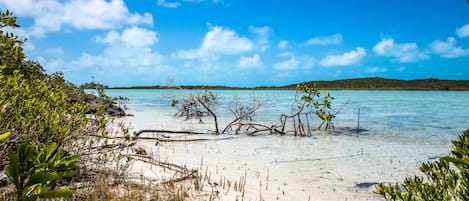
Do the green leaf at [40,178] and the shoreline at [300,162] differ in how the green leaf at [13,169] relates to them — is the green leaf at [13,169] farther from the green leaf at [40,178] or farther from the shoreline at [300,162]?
the shoreline at [300,162]

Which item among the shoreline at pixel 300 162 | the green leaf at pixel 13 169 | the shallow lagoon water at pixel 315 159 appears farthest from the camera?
the shallow lagoon water at pixel 315 159

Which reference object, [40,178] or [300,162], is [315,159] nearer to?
[300,162]

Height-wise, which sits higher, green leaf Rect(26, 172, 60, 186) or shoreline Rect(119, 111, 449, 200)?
green leaf Rect(26, 172, 60, 186)

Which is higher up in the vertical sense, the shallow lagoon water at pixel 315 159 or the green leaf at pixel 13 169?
the green leaf at pixel 13 169

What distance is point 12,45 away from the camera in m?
4.05

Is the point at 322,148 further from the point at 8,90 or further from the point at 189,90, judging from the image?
the point at 8,90

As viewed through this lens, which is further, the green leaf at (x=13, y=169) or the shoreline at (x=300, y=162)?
the shoreline at (x=300, y=162)

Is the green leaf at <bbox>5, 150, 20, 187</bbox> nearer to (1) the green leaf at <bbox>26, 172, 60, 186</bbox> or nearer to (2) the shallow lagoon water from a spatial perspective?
(1) the green leaf at <bbox>26, 172, 60, 186</bbox>

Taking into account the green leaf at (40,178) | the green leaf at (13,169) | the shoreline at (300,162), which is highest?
the green leaf at (13,169)

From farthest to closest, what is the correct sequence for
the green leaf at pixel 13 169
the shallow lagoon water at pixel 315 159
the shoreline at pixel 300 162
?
the shallow lagoon water at pixel 315 159, the shoreline at pixel 300 162, the green leaf at pixel 13 169

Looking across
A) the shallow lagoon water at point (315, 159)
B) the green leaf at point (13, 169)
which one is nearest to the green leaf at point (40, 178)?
the green leaf at point (13, 169)

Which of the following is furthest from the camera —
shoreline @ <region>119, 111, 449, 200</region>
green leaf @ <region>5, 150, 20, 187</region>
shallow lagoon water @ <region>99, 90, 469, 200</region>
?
shallow lagoon water @ <region>99, 90, 469, 200</region>

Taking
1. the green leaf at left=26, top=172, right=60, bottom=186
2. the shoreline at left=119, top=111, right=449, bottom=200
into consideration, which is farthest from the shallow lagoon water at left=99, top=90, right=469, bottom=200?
the green leaf at left=26, top=172, right=60, bottom=186

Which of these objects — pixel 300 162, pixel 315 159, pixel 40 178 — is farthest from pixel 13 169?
pixel 315 159
